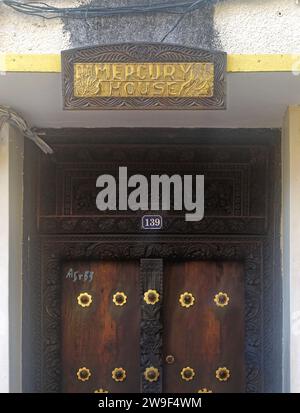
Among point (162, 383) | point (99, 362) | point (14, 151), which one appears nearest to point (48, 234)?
point (14, 151)

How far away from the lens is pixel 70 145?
4188 mm

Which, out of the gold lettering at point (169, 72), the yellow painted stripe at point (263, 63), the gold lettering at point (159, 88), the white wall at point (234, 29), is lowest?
the gold lettering at point (159, 88)

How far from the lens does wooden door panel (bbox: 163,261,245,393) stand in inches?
163

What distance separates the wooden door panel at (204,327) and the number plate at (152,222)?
32 centimetres

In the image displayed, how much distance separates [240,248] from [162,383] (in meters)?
1.19

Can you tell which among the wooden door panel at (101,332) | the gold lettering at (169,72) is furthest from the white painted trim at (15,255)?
the gold lettering at (169,72)

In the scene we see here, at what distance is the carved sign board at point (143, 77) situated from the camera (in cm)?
316

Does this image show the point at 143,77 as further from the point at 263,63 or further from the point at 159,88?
the point at 263,63

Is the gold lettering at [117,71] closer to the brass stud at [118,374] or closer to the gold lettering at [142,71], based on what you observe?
the gold lettering at [142,71]

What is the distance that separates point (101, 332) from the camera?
165 inches

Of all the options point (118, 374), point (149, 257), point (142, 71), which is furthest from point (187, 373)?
point (142, 71)

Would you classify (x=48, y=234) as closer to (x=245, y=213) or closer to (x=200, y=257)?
(x=200, y=257)

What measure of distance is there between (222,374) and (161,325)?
23.7 inches

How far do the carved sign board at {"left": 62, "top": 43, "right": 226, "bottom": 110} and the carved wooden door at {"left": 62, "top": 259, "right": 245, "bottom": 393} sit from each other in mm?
1421
